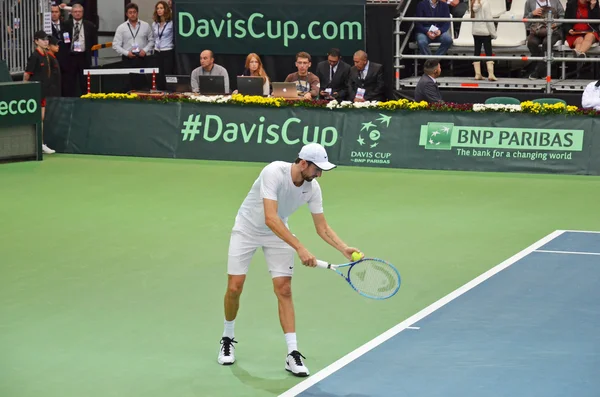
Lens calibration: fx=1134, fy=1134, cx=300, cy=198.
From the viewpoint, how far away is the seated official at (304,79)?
2270cm

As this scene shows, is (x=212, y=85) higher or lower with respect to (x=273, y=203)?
higher

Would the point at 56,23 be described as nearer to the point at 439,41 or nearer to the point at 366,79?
the point at 366,79

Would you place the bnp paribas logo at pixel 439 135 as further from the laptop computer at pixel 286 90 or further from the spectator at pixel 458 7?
the spectator at pixel 458 7

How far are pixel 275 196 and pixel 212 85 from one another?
46.1ft

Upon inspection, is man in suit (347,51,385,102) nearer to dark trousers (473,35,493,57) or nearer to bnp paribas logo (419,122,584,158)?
dark trousers (473,35,493,57)

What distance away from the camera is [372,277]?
353 inches

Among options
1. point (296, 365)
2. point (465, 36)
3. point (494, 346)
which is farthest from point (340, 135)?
point (296, 365)

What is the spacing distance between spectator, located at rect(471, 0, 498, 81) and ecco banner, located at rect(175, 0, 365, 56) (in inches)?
96.8

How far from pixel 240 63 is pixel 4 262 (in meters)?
13.6

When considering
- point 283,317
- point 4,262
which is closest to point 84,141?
point 4,262

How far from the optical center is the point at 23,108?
22156mm

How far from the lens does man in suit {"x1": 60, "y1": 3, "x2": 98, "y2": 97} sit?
25.8 meters

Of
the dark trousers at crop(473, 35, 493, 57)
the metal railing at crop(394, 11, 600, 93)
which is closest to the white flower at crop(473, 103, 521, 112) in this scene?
the metal railing at crop(394, 11, 600, 93)

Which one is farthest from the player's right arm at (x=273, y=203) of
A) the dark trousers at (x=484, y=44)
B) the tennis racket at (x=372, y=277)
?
the dark trousers at (x=484, y=44)
